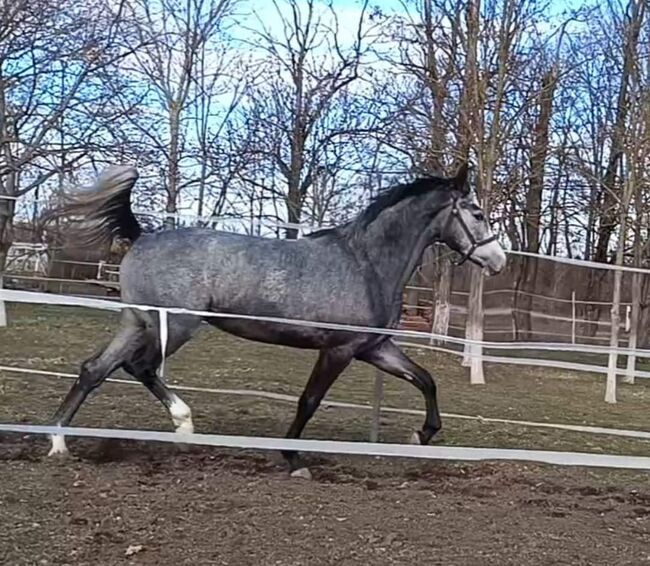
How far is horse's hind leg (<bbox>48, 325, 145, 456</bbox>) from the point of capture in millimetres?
4004

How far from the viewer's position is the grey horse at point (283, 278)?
408 cm

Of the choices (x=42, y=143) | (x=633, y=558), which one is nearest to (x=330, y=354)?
(x=633, y=558)

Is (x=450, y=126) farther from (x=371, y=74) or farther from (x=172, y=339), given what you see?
(x=172, y=339)

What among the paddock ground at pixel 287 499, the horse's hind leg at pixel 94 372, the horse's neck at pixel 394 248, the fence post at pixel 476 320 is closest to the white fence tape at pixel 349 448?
the paddock ground at pixel 287 499

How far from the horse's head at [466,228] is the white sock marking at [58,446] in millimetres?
2276

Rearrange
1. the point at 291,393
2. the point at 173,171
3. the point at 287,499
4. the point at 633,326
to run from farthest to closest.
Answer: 1. the point at 173,171
2. the point at 633,326
3. the point at 291,393
4. the point at 287,499

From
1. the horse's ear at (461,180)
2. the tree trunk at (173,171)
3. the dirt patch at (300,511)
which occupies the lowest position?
the dirt patch at (300,511)

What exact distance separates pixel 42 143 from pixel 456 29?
6.90m

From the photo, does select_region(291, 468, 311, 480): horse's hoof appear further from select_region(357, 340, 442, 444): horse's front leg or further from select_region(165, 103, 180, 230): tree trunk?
select_region(165, 103, 180, 230): tree trunk

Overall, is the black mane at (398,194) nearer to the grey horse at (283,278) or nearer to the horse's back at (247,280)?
the grey horse at (283,278)

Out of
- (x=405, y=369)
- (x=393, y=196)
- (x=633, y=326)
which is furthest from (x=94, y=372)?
(x=633, y=326)

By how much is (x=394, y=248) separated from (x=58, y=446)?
2026 mm

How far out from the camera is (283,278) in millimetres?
4094

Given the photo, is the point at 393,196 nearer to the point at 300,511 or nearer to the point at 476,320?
the point at 300,511
